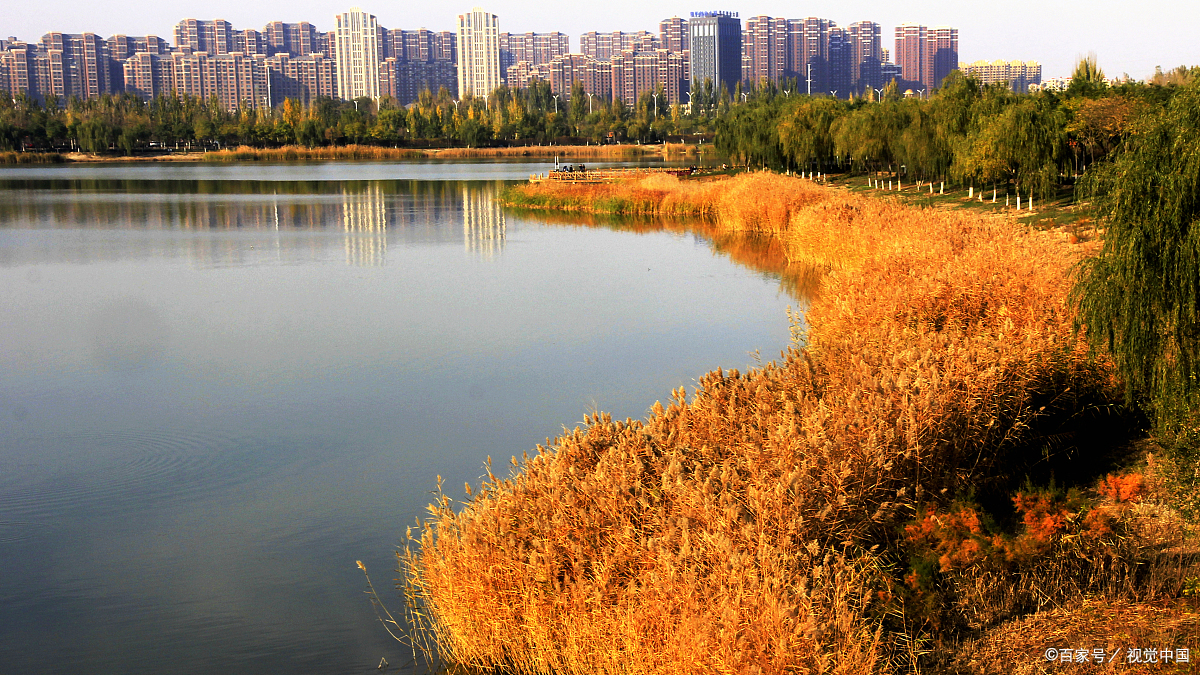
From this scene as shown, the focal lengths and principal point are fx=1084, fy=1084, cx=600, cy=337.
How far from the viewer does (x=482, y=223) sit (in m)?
44.1

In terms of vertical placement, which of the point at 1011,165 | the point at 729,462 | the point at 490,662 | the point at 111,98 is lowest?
the point at 490,662

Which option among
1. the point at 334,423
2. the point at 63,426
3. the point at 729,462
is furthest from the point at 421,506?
the point at 63,426

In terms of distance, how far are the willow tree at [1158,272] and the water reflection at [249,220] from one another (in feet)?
78.6

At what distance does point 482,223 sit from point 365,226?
4.68 m

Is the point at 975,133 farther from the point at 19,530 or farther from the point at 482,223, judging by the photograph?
the point at 19,530

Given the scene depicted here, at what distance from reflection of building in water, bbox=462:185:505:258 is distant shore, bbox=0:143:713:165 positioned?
2438 inches

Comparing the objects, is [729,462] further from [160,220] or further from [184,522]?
[160,220]

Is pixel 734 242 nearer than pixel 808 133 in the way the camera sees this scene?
Yes

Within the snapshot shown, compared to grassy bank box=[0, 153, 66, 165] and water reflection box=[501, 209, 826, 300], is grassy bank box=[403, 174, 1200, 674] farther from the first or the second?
grassy bank box=[0, 153, 66, 165]

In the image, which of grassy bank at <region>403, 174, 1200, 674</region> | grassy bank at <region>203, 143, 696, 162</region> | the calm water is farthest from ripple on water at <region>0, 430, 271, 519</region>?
grassy bank at <region>203, 143, 696, 162</region>

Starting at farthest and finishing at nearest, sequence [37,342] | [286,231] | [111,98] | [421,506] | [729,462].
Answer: [111,98] → [286,231] → [37,342] → [421,506] → [729,462]

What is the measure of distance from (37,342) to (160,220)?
1061 inches

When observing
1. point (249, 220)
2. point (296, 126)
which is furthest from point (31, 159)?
point (249, 220)

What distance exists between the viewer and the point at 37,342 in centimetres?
1975
